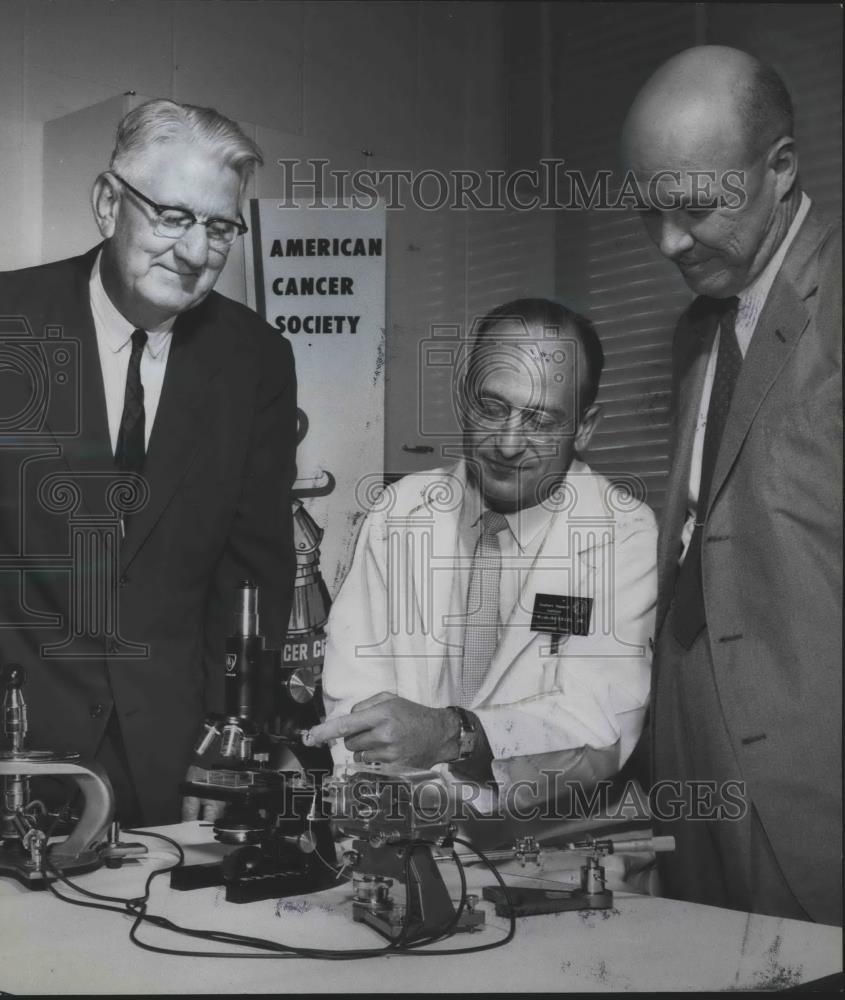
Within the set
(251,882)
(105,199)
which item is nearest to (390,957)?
(251,882)

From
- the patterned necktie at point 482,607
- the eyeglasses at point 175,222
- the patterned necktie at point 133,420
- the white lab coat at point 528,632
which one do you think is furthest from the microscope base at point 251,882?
the eyeglasses at point 175,222

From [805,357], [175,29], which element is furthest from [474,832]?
[175,29]

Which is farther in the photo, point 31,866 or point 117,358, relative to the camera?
point 117,358

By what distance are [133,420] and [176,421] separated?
0.29ft

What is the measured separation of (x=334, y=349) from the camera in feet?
8.27

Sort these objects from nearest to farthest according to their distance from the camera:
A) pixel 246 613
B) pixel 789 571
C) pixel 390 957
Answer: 1. pixel 390 957
2. pixel 246 613
3. pixel 789 571

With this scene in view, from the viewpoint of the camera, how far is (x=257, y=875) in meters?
1.79

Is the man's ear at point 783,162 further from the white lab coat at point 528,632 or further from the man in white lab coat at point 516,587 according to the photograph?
the white lab coat at point 528,632

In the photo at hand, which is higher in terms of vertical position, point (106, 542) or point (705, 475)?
point (705, 475)

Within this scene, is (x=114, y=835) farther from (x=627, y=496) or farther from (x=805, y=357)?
(x=805, y=357)

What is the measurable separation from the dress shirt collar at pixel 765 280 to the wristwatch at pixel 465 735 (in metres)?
0.96

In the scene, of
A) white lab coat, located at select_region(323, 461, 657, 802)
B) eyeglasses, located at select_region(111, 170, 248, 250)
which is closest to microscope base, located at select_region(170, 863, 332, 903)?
white lab coat, located at select_region(323, 461, 657, 802)

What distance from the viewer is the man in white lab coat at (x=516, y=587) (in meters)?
2.33

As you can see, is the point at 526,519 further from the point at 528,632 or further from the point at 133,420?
the point at 133,420
